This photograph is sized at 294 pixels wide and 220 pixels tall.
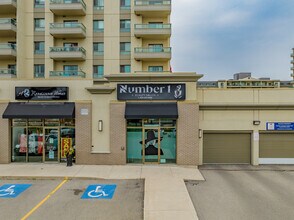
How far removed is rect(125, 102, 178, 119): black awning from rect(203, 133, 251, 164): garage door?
3191 millimetres

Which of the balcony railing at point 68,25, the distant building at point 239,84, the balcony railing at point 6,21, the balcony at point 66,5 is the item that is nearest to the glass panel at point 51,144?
the distant building at point 239,84

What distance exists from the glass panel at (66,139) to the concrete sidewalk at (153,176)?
1063mm

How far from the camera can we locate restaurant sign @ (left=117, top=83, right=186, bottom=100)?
1352 centimetres

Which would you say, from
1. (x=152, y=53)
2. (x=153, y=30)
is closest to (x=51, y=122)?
(x=152, y=53)

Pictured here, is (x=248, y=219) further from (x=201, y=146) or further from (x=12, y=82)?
(x=12, y=82)

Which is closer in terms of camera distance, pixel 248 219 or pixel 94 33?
pixel 248 219

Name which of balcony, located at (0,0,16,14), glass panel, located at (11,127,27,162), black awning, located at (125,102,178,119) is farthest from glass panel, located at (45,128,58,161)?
balcony, located at (0,0,16,14)

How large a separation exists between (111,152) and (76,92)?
15.3 feet

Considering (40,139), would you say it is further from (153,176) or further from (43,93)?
(153,176)

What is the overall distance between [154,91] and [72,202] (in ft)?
26.1

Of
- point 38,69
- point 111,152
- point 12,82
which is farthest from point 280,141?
point 38,69

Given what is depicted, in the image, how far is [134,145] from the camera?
549 inches

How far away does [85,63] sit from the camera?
27672 mm

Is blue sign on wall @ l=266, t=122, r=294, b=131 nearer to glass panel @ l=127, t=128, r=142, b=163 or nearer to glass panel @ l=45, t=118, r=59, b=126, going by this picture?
glass panel @ l=127, t=128, r=142, b=163
